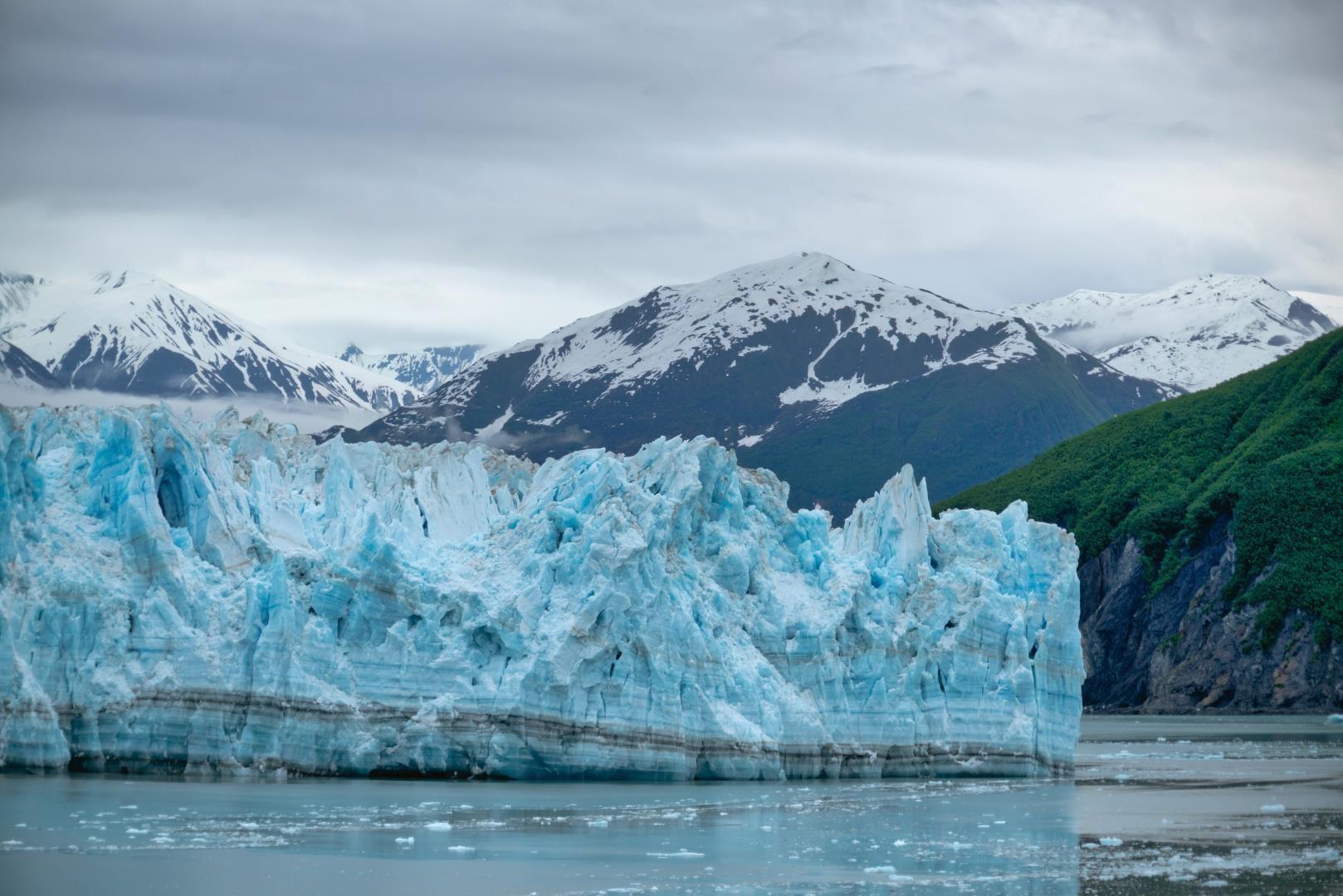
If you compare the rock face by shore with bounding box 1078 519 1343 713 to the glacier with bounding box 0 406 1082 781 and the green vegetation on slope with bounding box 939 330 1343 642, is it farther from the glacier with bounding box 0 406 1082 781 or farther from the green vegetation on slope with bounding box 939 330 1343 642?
the glacier with bounding box 0 406 1082 781

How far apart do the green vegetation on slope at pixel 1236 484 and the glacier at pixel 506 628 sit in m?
68.9

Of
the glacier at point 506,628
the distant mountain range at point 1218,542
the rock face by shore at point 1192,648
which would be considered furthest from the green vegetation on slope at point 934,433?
the glacier at point 506,628

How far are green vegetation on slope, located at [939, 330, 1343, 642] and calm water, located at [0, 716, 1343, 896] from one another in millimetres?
72828

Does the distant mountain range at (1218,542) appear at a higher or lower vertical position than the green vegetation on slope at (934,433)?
lower

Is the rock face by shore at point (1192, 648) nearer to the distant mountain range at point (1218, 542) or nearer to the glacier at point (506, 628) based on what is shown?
the distant mountain range at point (1218, 542)

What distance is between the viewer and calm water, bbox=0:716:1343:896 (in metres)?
25.1

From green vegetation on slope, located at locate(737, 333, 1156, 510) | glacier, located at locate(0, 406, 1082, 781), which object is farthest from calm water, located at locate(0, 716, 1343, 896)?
green vegetation on slope, located at locate(737, 333, 1156, 510)

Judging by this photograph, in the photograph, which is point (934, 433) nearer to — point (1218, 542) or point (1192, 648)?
point (1218, 542)

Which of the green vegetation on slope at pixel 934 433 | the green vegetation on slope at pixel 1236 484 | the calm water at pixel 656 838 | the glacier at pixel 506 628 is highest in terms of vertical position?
the green vegetation on slope at pixel 934 433

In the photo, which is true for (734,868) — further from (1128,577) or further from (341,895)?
(1128,577)

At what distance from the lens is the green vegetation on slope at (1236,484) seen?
110125 millimetres

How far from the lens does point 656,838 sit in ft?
97.9

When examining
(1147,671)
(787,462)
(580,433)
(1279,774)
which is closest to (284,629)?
(1279,774)

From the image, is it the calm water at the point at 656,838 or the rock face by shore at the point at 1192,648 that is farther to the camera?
the rock face by shore at the point at 1192,648
